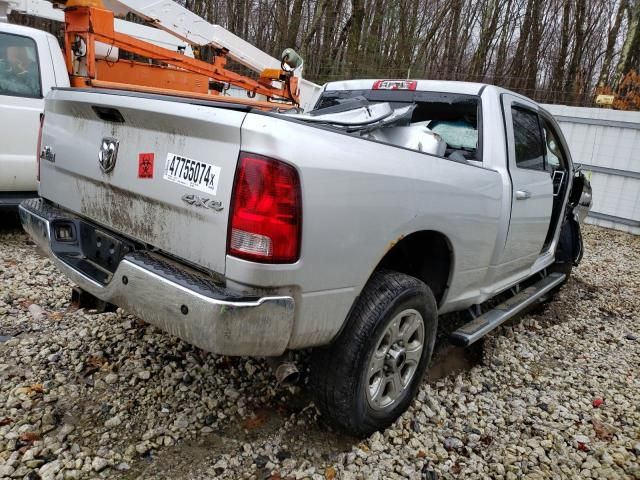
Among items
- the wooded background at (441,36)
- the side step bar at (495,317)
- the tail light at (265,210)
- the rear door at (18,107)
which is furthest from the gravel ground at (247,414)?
the wooded background at (441,36)

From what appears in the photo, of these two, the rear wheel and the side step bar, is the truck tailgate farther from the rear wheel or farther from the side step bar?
the side step bar

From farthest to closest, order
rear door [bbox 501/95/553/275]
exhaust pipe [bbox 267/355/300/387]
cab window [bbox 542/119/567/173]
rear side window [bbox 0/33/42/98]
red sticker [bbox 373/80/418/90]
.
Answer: rear side window [bbox 0/33/42/98]
cab window [bbox 542/119/567/173]
red sticker [bbox 373/80/418/90]
rear door [bbox 501/95/553/275]
exhaust pipe [bbox 267/355/300/387]

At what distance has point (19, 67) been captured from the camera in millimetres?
4789

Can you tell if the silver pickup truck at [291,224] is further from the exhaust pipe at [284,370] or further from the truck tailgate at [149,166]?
the exhaust pipe at [284,370]

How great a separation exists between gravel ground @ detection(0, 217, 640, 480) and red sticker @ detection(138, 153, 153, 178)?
1246mm

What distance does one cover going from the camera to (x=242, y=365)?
3.05 meters

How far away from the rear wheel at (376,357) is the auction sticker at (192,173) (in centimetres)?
87

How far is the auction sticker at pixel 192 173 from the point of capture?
1.91 m

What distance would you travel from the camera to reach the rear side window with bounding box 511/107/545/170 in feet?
11.4

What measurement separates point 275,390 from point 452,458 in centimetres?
102

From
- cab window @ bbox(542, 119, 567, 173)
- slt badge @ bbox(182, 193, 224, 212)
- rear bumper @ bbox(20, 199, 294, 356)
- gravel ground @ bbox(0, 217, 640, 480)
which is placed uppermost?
cab window @ bbox(542, 119, 567, 173)

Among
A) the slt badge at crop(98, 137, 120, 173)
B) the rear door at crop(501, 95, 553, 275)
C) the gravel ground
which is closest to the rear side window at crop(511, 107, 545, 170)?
the rear door at crop(501, 95, 553, 275)

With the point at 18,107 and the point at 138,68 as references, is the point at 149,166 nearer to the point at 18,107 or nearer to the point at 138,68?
the point at 18,107

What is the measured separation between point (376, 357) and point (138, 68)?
18.8 feet
